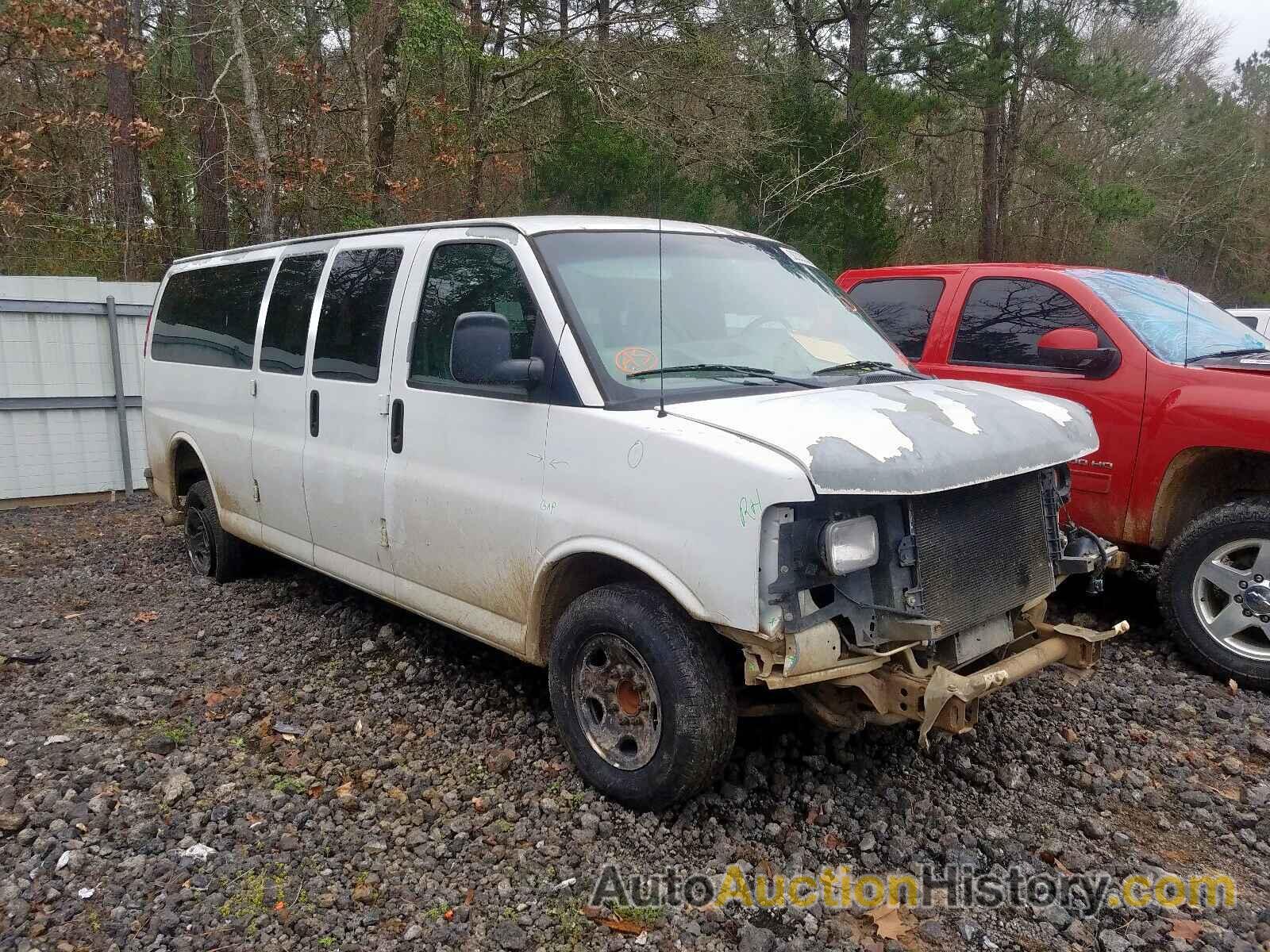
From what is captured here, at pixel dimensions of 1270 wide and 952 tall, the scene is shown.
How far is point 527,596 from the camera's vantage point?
371cm

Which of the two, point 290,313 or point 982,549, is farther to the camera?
point 290,313

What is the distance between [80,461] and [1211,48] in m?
32.8

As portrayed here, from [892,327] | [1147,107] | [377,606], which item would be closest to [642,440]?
[377,606]

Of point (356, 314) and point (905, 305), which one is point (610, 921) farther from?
point (905, 305)

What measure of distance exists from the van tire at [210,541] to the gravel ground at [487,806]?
1022mm

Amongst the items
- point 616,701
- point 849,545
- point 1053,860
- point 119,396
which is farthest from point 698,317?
point 119,396

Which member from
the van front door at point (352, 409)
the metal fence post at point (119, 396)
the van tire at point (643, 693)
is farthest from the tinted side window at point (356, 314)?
the metal fence post at point (119, 396)

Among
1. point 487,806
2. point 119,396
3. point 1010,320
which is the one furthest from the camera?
point 119,396

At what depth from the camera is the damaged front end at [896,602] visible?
2967 millimetres

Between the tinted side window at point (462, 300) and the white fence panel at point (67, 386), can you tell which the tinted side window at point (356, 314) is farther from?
the white fence panel at point (67, 386)

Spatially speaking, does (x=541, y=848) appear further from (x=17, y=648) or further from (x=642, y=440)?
(x=17, y=648)

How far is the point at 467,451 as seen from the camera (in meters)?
3.92

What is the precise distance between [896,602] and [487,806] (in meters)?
1.68

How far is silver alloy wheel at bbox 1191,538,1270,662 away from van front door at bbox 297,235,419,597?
3.98 m
